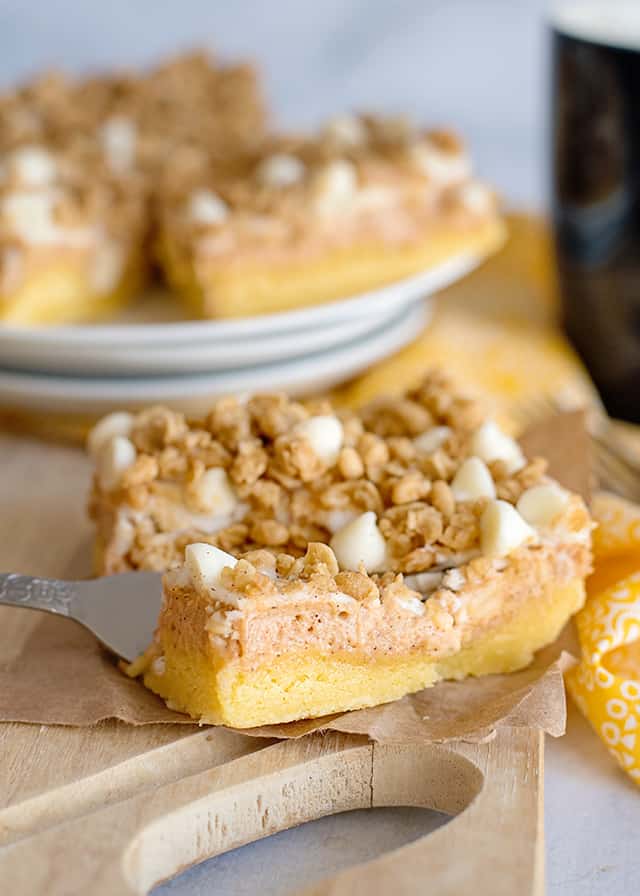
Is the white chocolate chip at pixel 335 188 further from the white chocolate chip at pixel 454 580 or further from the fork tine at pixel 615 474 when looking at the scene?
the white chocolate chip at pixel 454 580

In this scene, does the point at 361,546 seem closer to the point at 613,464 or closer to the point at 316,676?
the point at 316,676

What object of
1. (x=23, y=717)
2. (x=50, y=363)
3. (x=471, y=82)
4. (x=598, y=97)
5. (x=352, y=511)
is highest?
(x=598, y=97)

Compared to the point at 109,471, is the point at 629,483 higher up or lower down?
lower down

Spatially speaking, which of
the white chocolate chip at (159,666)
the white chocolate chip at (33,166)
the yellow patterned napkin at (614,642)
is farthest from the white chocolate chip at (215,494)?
the white chocolate chip at (33,166)

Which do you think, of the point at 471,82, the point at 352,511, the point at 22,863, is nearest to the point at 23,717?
the point at 22,863

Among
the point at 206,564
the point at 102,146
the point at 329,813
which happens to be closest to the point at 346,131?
the point at 102,146

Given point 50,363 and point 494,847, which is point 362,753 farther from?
point 50,363
